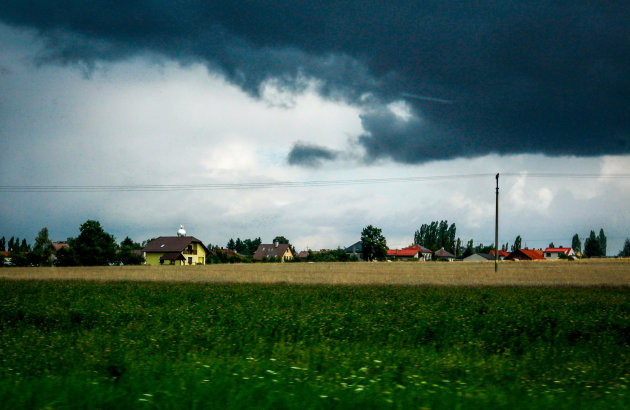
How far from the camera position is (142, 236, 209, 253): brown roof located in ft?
427

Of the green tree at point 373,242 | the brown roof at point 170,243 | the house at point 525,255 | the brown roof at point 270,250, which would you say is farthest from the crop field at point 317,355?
the brown roof at point 270,250

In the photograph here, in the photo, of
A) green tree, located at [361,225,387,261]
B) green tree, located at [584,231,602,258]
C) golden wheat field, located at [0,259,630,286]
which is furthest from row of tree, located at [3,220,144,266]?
green tree, located at [584,231,602,258]

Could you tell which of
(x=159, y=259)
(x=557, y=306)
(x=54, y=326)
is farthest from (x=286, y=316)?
(x=159, y=259)

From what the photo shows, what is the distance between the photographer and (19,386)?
8039mm

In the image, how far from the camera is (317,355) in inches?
459

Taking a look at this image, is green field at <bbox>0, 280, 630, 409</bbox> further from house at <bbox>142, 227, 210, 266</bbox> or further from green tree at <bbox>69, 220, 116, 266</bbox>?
house at <bbox>142, 227, 210, 266</bbox>

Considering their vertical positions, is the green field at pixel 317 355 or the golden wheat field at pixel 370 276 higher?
the green field at pixel 317 355

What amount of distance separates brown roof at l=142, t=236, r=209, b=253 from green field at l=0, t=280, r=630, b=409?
109086 mm

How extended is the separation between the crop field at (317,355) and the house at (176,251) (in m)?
107

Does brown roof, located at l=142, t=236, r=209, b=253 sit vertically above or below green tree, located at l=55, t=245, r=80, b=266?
above

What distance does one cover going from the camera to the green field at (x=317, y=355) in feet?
25.1

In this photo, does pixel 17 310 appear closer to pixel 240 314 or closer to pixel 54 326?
pixel 54 326

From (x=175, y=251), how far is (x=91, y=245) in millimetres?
29687

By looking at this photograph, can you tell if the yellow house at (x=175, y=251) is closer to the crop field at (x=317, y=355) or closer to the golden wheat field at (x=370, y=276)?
the golden wheat field at (x=370, y=276)
